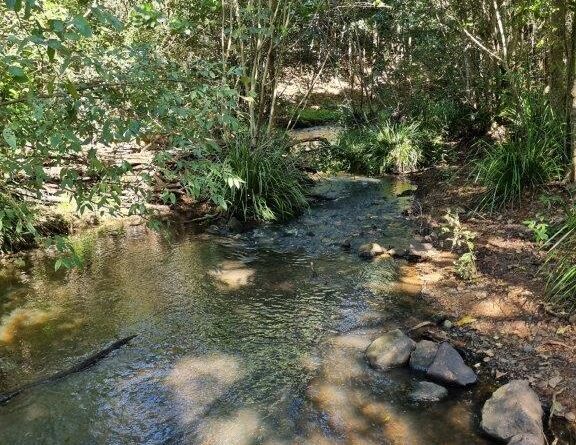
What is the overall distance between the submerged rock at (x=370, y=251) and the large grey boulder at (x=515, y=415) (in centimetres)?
324

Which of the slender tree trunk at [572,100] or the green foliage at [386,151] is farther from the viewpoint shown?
the green foliage at [386,151]

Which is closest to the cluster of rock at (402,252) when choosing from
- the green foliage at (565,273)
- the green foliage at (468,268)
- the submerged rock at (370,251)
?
the submerged rock at (370,251)

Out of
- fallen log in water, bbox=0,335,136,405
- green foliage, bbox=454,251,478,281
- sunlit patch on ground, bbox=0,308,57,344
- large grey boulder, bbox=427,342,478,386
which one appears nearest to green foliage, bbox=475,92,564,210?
green foliage, bbox=454,251,478,281

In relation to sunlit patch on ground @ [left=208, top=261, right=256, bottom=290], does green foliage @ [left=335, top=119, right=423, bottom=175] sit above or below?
above

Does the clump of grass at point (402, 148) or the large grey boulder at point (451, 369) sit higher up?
the clump of grass at point (402, 148)

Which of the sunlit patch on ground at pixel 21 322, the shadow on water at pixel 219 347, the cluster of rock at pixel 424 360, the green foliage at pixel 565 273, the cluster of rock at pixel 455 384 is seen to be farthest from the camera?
the sunlit patch on ground at pixel 21 322

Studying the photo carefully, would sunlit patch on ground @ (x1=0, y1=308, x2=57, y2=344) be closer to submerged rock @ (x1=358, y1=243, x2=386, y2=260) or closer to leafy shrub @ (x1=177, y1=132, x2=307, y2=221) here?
leafy shrub @ (x1=177, y1=132, x2=307, y2=221)

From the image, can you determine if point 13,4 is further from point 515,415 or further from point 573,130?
point 573,130

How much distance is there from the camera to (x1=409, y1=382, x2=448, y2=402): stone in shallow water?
12.3 feet

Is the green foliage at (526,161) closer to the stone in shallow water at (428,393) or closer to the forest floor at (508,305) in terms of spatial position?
the forest floor at (508,305)

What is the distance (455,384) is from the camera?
12.7 feet

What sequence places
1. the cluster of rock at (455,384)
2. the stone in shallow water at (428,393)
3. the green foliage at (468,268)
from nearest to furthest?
1. the cluster of rock at (455,384)
2. the stone in shallow water at (428,393)
3. the green foliage at (468,268)

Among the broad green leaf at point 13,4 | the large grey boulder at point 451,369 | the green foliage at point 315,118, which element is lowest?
the large grey boulder at point 451,369

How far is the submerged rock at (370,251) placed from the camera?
6691 mm
